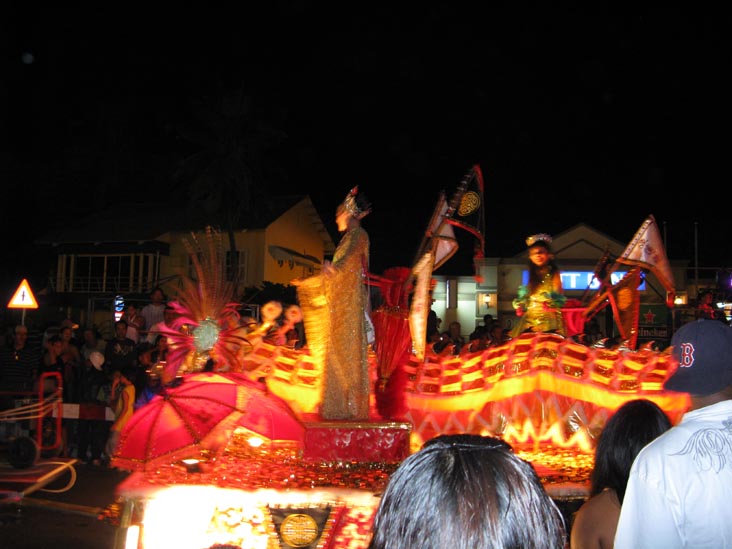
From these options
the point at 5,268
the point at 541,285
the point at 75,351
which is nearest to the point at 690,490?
the point at 541,285

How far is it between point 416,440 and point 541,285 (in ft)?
7.52

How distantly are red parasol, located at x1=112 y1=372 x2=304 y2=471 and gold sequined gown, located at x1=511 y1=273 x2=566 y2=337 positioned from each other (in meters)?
3.31

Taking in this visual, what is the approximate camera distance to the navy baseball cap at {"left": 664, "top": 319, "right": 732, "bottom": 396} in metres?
1.94

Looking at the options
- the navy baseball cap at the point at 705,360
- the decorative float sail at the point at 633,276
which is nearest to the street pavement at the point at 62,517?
the navy baseball cap at the point at 705,360

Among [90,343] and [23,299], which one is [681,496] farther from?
[23,299]

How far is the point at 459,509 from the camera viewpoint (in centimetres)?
131

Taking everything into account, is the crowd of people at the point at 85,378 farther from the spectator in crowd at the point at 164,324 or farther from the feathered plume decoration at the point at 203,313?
the feathered plume decoration at the point at 203,313

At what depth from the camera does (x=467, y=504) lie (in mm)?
1315

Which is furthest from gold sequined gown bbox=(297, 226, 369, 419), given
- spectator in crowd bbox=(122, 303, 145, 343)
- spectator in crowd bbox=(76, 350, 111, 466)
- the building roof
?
the building roof

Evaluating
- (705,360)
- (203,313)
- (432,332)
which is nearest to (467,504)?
(705,360)

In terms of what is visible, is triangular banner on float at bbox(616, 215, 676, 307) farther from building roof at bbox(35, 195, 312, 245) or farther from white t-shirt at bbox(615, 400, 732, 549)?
building roof at bbox(35, 195, 312, 245)

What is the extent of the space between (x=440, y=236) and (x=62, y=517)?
441cm

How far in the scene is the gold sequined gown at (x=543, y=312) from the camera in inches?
280

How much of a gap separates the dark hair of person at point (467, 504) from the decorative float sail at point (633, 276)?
20.1ft
